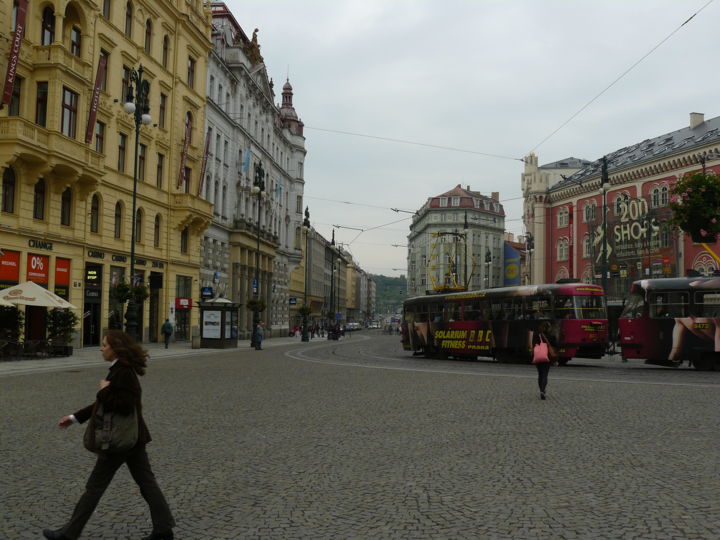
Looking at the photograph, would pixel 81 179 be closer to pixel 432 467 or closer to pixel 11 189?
pixel 11 189

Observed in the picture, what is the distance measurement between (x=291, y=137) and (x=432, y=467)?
2986 inches

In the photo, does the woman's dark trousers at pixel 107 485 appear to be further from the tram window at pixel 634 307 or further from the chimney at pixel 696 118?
the chimney at pixel 696 118

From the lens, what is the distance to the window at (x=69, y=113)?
99.0 feet

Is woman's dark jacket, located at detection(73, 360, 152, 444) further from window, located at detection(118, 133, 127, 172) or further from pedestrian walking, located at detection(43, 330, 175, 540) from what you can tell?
window, located at detection(118, 133, 127, 172)

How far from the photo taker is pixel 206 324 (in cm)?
3853

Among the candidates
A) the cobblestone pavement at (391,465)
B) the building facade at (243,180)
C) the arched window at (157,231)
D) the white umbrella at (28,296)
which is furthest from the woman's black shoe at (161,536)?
the arched window at (157,231)

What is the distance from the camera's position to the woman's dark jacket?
4.71 metres

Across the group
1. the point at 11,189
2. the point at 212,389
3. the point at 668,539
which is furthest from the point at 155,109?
the point at 668,539

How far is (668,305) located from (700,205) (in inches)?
222

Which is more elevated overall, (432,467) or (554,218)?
(554,218)

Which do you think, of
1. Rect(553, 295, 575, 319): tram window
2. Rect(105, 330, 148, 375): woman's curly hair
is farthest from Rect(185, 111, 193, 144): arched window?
Rect(105, 330, 148, 375): woman's curly hair

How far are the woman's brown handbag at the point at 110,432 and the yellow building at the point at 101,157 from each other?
2494cm

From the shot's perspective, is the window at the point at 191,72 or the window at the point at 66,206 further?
the window at the point at 191,72

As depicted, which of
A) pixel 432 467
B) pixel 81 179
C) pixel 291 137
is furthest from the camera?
pixel 291 137
